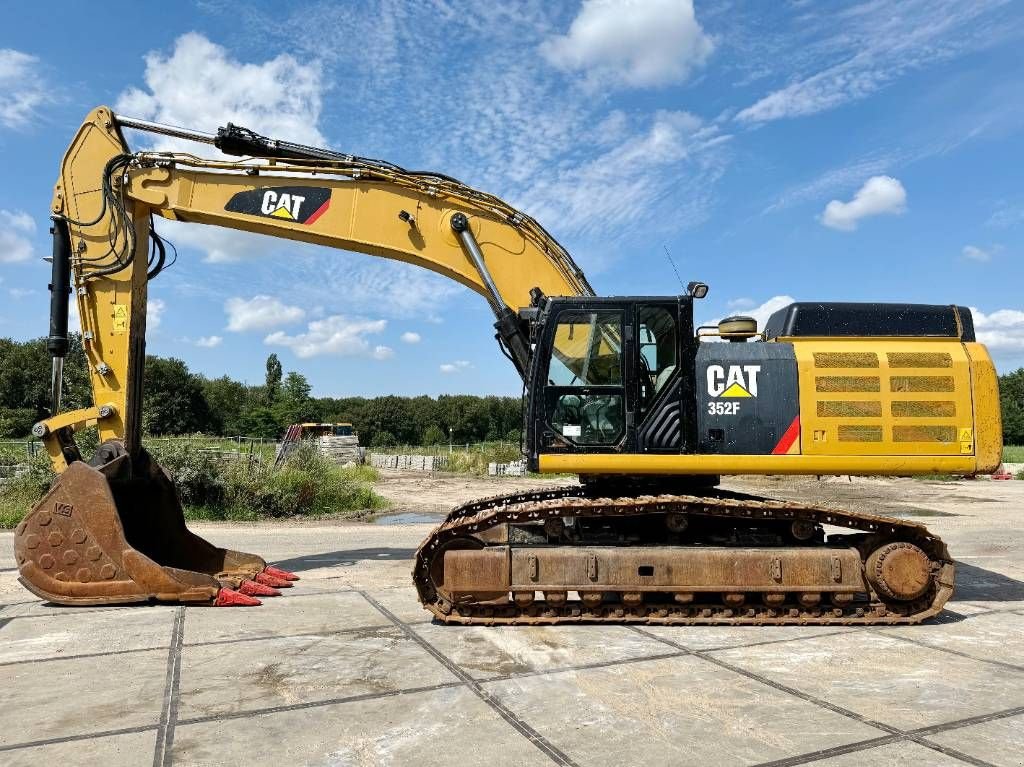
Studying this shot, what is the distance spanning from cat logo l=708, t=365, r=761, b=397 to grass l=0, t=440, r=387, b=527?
1196 cm

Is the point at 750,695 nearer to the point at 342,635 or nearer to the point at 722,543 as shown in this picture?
the point at 722,543

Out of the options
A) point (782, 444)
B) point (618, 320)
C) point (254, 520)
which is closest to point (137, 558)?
point (618, 320)

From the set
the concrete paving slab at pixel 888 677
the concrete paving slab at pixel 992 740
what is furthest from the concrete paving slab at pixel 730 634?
the concrete paving slab at pixel 992 740

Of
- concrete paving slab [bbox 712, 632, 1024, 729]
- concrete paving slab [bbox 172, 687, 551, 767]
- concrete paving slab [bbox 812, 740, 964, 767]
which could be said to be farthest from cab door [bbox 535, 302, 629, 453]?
concrete paving slab [bbox 812, 740, 964, 767]

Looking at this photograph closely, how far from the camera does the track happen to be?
635 centimetres

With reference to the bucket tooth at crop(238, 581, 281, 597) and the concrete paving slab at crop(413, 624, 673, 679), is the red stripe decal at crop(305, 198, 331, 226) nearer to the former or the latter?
the bucket tooth at crop(238, 581, 281, 597)

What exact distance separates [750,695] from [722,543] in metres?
2.17

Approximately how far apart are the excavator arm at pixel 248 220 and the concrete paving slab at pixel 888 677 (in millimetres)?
4088

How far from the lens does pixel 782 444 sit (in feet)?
21.7

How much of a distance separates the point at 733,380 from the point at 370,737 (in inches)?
169

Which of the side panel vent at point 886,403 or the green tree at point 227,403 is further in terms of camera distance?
the green tree at point 227,403

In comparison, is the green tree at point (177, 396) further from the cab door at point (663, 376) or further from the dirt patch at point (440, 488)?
the cab door at point (663, 376)

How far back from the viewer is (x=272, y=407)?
79.7 meters

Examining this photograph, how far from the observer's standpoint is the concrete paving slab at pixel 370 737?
3.72 m
